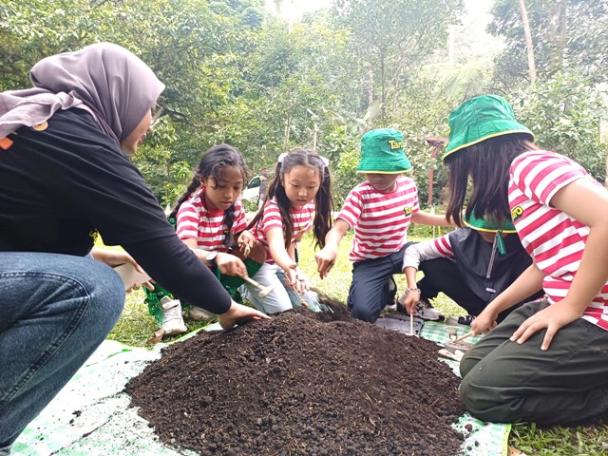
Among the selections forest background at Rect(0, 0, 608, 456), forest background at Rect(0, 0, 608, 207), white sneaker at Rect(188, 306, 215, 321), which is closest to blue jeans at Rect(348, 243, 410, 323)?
white sneaker at Rect(188, 306, 215, 321)

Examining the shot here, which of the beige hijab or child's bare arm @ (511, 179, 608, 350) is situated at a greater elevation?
the beige hijab

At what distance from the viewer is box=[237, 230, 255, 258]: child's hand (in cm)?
286

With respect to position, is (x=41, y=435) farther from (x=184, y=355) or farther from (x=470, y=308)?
(x=470, y=308)

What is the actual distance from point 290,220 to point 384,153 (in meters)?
0.72

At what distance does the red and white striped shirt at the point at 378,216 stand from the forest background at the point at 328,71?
580cm

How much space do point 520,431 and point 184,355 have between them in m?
1.38

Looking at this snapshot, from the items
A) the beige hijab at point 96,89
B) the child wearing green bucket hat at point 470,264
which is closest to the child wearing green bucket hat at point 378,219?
the child wearing green bucket hat at point 470,264

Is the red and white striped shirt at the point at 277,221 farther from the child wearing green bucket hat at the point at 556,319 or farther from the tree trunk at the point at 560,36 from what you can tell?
the tree trunk at the point at 560,36

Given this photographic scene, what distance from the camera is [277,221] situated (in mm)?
2852

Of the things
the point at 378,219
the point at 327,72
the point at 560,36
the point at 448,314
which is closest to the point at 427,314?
the point at 448,314

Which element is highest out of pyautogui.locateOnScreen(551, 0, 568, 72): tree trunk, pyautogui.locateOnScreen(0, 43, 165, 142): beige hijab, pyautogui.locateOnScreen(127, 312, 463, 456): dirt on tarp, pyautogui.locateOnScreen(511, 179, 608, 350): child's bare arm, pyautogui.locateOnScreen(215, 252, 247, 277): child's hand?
pyautogui.locateOnScreen(551, 0, 568, 72): tree trunk

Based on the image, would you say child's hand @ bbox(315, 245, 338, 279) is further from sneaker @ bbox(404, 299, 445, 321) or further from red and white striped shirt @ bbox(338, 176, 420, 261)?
sneaker @ bbox(404, 299, 445, 321)

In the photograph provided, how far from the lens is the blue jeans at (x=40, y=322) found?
122 centimetres

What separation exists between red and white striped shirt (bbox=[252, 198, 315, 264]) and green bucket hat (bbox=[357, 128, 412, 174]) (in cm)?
51
